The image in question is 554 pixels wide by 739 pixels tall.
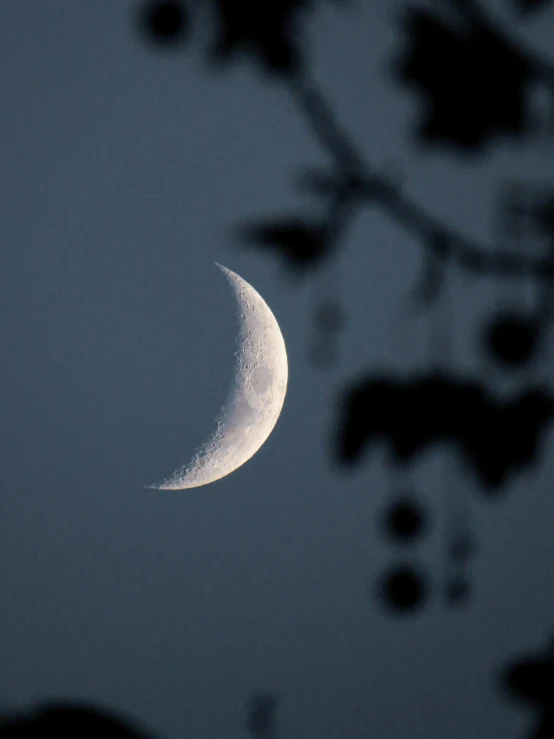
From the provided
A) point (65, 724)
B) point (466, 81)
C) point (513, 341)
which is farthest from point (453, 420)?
point (65, 724)

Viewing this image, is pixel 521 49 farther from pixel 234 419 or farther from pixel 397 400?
pixel 234 419

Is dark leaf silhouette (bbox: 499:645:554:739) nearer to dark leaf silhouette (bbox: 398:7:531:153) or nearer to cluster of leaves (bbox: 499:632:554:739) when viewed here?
cluster of leaves (bbox: 499:632:554:739)

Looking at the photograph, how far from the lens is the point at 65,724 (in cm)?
368

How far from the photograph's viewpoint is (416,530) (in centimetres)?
106

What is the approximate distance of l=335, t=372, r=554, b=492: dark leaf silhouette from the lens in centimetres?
102

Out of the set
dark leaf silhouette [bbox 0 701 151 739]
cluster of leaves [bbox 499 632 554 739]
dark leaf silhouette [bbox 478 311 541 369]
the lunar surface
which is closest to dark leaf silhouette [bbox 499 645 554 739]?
cluster of leaves [bbox 499 632 554 739]

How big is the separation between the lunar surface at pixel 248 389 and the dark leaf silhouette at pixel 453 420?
6.21 metres

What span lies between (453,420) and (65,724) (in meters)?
3.41

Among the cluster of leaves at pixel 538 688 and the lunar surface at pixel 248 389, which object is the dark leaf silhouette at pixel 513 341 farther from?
the lunar surface at pixel 248 389

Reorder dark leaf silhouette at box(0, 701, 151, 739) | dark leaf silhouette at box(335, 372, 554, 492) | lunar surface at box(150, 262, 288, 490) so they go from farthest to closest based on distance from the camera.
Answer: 1. lunar surface at box(150, 262, 288, 490)
2. dark leaf silhouette at box(0, 701, 151, 739)
3. dark leaf silhouette at box(335, 372, 554, 492)

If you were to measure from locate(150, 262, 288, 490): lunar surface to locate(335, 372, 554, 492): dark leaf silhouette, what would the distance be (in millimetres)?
6210

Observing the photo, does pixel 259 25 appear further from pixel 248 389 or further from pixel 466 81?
pixel 248 389

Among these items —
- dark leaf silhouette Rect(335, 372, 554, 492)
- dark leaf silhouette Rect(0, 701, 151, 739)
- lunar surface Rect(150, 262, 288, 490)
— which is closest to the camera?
dark leaf silhouette Rect(335, 372, 554, 492)

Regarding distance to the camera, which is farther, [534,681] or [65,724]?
[65,724]
